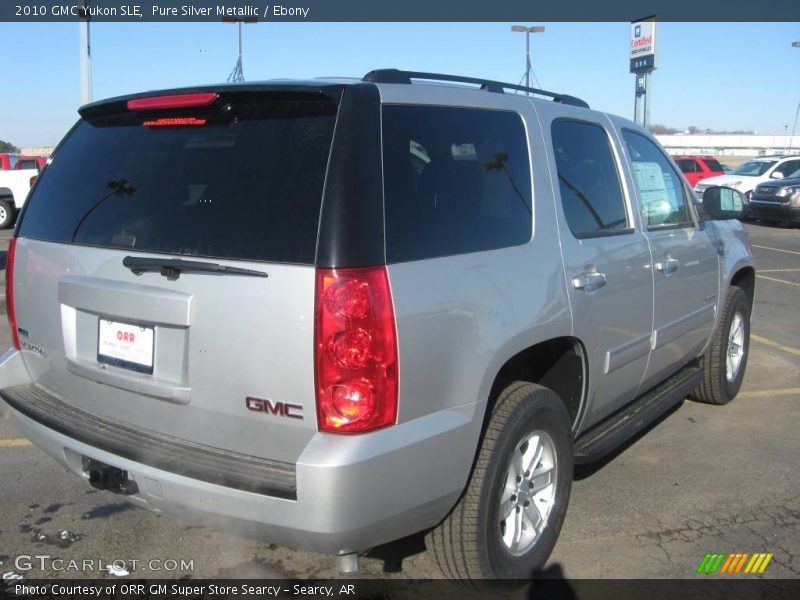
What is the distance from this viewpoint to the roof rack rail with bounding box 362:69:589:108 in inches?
105

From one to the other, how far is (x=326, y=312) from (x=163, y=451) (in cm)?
83

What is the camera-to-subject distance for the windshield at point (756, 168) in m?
22.9

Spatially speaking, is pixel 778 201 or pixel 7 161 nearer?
pixel 7 161

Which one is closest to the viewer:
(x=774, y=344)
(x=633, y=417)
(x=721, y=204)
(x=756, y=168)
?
(x=633, y=417)

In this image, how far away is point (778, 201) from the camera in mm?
19188

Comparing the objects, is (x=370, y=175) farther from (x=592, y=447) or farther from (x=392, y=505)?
(x=592, y=447)

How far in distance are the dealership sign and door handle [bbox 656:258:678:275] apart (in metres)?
23.0

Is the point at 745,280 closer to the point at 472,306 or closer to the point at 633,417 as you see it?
the point at 633,417

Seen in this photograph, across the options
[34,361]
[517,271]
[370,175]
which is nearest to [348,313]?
[370,175]

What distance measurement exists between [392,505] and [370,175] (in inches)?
41.5

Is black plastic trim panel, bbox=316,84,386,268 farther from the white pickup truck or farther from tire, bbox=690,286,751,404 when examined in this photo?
the white pickup truck

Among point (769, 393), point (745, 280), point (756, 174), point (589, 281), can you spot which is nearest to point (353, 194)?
point (589, 281)

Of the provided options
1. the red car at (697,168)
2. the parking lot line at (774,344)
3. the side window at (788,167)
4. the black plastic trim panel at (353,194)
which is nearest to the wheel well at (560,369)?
the black plastic trim panel at (353,194)

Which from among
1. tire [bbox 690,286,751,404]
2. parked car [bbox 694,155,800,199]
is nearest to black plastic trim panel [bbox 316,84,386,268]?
tire [bbox 690,286,751,404]
